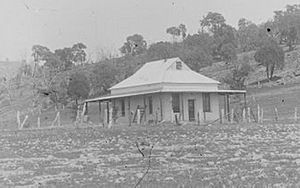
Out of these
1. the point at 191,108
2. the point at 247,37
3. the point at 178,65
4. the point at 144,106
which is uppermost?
the point at 247,37

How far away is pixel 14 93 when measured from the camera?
8738cm

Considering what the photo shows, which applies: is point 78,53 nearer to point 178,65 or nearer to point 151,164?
point 178,65

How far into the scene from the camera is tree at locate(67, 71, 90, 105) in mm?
66375

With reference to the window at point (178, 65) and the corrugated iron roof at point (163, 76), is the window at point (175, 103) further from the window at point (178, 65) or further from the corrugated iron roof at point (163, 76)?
the window at point (178, 65)

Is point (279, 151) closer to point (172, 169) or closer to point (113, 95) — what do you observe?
point (172, 169)

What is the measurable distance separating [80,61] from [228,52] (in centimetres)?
2145

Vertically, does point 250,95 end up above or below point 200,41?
below

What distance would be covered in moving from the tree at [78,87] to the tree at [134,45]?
2371 cm

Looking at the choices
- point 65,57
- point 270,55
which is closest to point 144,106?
point 270,55

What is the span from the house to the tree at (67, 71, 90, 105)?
15.8 metres

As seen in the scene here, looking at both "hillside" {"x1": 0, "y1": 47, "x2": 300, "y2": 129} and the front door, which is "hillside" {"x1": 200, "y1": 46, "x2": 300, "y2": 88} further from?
the front door

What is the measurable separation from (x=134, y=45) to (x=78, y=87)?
25485 millimetres

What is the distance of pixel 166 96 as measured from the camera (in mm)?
45906

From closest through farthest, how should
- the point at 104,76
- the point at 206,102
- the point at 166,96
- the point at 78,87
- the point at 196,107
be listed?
the point at 166,96 → the point at 196,107 → the point at 206,102 → the point at 78,87 → the point at 104,76
